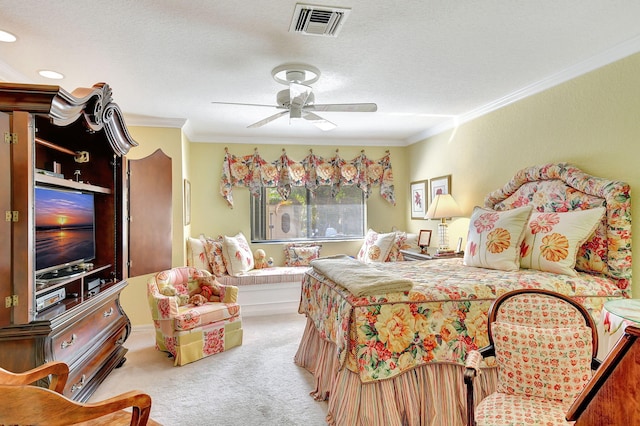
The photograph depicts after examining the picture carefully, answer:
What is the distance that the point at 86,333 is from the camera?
8.29 ft

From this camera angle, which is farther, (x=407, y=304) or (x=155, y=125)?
(x=155, y=125)

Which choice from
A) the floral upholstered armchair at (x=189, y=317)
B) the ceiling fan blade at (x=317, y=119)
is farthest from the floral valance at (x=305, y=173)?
the ceiling fan blade at (x=317, y=119)

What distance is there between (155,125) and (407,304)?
362cm

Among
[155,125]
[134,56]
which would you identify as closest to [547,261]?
[134,56]

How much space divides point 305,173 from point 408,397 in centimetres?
397

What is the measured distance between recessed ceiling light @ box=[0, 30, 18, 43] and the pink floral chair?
3.15m

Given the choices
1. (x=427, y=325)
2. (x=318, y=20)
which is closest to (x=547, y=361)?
(x=427, y=325)

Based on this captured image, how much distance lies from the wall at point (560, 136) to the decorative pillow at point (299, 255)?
2.02m

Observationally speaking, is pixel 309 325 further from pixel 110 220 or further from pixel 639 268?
pixel 639 268

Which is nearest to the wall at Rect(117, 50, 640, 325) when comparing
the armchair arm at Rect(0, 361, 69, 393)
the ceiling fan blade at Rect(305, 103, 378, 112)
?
the ceiling fan blade at Rect(305, 103, 378, 112)

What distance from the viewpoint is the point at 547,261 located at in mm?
2715

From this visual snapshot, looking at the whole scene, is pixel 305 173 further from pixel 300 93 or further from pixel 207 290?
pixel 300 93

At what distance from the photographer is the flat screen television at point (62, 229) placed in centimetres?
227

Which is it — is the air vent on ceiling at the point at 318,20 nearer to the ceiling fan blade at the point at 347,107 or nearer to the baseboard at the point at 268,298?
the ceiling fan blade at the point at 347,107
